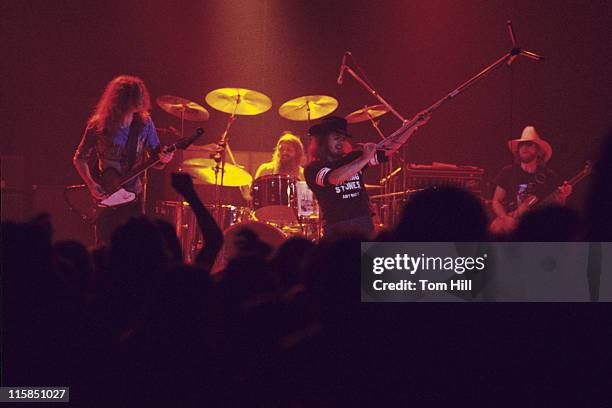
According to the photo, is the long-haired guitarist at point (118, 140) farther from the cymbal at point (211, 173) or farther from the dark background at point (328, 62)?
the dark background at point (328, 62)

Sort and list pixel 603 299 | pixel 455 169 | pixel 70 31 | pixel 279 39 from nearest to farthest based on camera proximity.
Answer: pixel 603 299, pixel 455 169, pixel 70 31, pixel 279 39

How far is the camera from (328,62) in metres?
9.44

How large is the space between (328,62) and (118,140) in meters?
4.99

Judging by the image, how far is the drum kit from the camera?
7.60 meters

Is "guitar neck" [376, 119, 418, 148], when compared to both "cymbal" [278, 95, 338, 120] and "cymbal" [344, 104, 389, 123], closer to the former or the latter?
"cymbal" [344, 104, 389, 123]

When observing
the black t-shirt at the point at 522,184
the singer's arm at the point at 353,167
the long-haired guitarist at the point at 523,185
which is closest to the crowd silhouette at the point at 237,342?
the singer's arm at the point at 353,167

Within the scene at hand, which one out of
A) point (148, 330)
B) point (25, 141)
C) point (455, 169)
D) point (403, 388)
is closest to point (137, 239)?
point (148, 330)

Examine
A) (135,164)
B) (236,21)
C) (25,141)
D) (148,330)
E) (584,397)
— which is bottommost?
(584,397)

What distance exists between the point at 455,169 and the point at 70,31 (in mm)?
5148

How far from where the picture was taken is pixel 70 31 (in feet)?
28.2

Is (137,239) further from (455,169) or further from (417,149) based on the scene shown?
(417,149)

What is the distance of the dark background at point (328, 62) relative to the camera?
848 centimetres

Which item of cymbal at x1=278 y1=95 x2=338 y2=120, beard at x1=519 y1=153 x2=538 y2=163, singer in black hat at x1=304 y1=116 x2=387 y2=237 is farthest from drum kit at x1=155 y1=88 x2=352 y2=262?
singer in black hat at x1=304 y1=116 x2=387 y2=237

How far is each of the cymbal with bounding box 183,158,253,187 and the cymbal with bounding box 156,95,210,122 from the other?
540 millimetres
